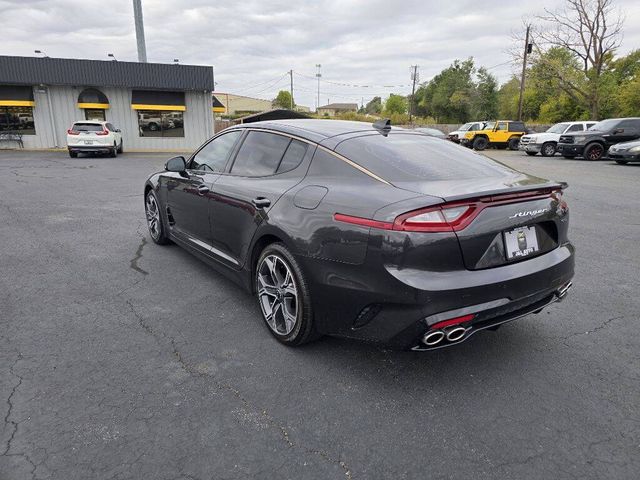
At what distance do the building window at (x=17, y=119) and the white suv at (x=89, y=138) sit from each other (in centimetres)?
706

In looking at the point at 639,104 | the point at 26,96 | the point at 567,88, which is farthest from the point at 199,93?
the point at 639,104

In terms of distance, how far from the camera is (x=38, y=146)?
2453cm

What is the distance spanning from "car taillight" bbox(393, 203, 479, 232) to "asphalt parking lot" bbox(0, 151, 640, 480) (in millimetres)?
1004

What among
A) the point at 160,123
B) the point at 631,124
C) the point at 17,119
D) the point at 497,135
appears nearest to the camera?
the point at 631,124

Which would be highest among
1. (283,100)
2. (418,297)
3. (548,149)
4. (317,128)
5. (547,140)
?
(283,100)

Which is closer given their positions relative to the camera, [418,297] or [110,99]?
[418,297]

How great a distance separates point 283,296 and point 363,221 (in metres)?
0.93

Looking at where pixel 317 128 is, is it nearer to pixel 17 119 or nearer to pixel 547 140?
pixel 547 140

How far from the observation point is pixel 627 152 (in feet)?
53.8

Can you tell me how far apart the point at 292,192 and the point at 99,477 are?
1.92 meters

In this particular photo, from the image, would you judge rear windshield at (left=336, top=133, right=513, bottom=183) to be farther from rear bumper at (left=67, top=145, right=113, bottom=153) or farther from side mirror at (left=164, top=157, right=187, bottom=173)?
rear bumper at (left=67, top=145, right=113, bottom=153)

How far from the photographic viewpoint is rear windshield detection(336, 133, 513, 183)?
2.78m

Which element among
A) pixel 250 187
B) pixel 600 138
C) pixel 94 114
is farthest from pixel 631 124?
pixel 94 114

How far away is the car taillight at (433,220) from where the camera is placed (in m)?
2.32
